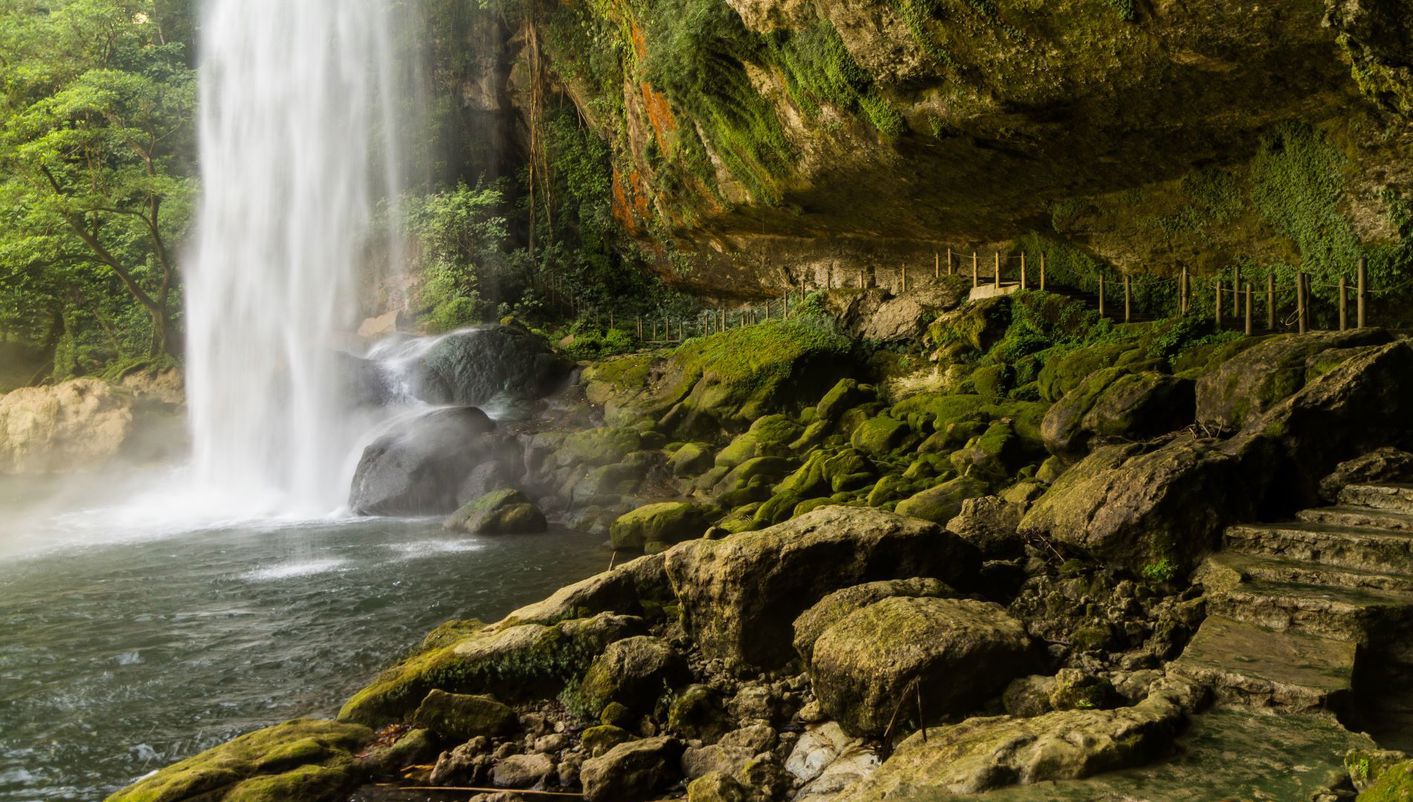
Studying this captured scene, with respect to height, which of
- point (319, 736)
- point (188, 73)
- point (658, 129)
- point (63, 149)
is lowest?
point (319, 736)

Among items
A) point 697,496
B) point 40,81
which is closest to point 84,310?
point 40,81

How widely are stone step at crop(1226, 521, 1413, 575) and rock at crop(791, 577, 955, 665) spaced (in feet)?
7.86

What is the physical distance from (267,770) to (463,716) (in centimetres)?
133

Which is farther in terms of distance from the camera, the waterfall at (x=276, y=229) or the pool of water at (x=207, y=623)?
the waterfall at (x=276, y=229)

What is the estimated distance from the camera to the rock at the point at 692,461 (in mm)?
14930

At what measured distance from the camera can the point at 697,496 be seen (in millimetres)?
14102

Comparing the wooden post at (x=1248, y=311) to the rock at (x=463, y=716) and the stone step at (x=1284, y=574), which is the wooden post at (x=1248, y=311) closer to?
the stone step at (x=1284, y=574)

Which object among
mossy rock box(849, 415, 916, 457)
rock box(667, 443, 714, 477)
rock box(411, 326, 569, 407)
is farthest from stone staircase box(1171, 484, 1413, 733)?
rock box(411, 326, 569, 407)

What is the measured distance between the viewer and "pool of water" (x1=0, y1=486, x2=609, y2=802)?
21.7 feet

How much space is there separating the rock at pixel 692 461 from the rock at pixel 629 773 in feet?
30.9

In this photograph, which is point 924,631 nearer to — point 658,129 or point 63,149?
point 658,129

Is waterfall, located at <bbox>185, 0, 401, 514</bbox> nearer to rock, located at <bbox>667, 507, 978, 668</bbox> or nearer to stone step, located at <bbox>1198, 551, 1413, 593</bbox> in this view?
rock, located at <bbox>667, 507, 978, 668</bbox>

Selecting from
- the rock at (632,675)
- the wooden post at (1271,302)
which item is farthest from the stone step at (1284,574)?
the wooden post at (1271,302)

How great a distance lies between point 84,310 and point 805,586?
31858mm
